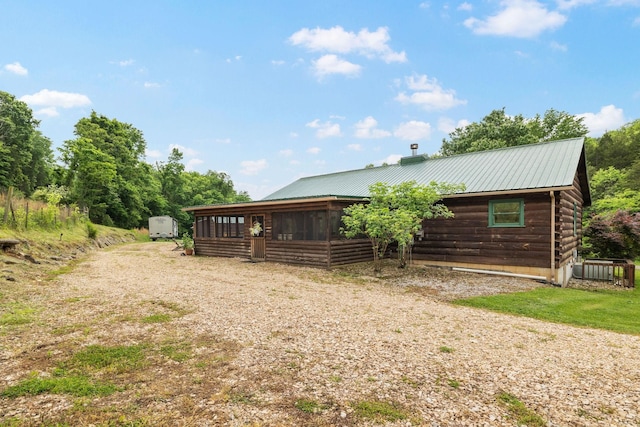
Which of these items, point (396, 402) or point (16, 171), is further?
point (16, 171)

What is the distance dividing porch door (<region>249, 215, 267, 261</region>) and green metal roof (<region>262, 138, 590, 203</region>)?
3.93 m

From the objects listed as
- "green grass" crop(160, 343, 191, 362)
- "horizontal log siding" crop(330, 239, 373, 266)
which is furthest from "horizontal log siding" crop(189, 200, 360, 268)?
"green grass" crop(160, 343, 191, 362)

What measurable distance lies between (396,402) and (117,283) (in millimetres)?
8957

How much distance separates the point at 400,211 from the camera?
418 inches

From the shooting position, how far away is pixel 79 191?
97.9 ft

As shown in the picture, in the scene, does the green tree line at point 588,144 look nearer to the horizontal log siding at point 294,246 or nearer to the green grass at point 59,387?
the horizontal log siding at point 294,246

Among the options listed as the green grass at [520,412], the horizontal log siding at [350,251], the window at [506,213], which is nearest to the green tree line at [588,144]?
the window at [506,213]

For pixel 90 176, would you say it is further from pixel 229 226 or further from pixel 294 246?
pixel 294 246

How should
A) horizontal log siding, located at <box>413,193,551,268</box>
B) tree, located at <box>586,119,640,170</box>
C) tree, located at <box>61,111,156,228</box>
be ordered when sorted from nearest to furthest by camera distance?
horizontal log siding, located at <box>413,193,551,268</box> → tree, located at <box>61,111,156,228</box> → tree, located at <box>586,119,640,170</box>

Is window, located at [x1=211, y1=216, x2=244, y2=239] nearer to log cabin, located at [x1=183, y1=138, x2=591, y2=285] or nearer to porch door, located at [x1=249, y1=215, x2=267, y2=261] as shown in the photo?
log cabin, located at [x1=183, y1=138, x2=591, y2=285]

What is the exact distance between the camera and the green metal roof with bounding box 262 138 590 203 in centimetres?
1064

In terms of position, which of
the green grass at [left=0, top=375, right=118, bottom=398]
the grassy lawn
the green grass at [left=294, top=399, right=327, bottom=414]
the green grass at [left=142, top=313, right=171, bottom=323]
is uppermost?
the green grass at [left=0, top=375, right=118, bottom=398]

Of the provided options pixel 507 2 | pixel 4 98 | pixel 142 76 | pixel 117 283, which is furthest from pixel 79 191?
pixel 507 2

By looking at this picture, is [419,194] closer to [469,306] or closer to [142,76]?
[469,306]
